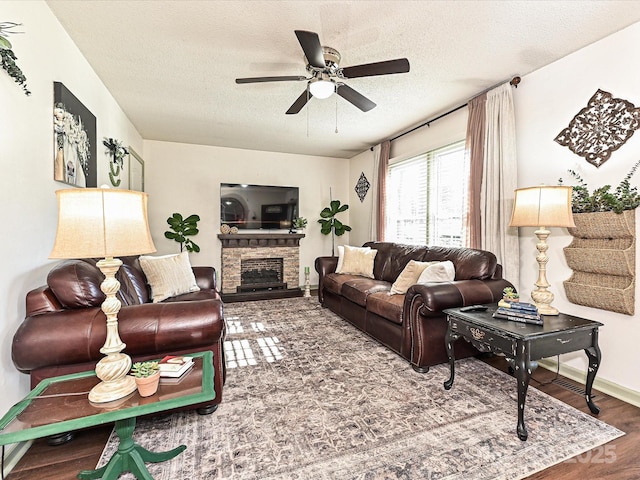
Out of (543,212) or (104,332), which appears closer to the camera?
(104,332)

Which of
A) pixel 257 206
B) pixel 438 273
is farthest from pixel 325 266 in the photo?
pixel 438 273

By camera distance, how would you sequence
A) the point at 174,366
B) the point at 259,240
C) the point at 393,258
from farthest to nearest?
the point at 259,240 < the point at 393,258 < the point at 174,366

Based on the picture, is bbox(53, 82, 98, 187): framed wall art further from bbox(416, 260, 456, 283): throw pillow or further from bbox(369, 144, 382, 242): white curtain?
bbox(369, 144, 382, 242): white curtain

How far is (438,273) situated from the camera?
2.91 metres

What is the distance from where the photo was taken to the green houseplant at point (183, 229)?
4.94m

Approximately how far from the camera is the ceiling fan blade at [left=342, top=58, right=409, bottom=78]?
2107 mm

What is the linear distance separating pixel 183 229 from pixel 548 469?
16.4 feet

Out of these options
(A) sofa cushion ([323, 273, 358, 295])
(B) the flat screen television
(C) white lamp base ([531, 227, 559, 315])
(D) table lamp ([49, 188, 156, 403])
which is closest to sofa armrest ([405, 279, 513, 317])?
(C) white lamp base ([531, 227, 559, 315])

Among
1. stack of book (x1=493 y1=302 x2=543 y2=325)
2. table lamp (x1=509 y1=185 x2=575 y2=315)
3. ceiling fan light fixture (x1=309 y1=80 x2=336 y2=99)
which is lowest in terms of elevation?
stack of book (x1=493 y1=302 x2=543 y2=325)

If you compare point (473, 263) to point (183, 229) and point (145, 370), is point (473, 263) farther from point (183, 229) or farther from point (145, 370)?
point (183, 229)

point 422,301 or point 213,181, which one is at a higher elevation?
point 213,181

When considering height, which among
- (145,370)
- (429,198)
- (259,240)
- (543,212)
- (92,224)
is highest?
(429,198)

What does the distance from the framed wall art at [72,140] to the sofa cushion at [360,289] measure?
2811 mm

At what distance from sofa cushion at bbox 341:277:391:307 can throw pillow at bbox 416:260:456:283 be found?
23.8 inches
